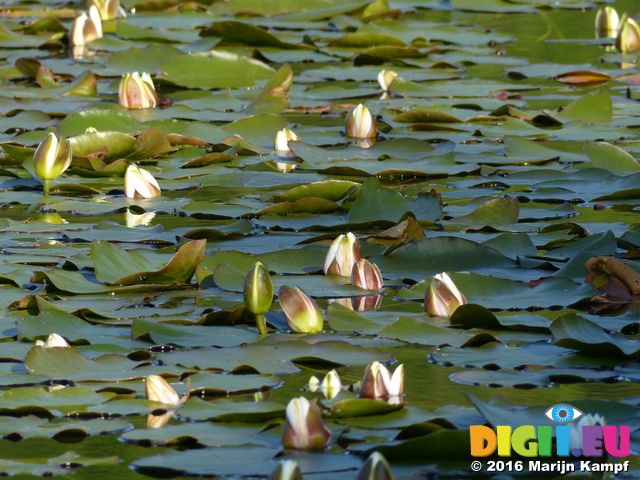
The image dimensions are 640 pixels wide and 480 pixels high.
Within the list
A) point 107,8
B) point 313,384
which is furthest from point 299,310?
point 107,8

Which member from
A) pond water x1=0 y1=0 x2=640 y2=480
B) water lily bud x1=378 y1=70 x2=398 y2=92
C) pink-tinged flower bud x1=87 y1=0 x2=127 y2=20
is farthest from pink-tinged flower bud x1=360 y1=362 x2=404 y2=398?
pink-tinged flower bud x1=87 y1=0 x2=127 y2=20

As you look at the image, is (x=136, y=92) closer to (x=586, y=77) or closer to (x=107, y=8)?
(x=586, y=77)

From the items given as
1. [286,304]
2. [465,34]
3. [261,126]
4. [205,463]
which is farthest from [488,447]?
[465,34]

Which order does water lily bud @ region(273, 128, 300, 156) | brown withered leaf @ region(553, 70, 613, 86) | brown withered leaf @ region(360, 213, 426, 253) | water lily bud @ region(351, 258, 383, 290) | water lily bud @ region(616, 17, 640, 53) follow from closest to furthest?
1. water lily bud @ region(351, 258, 383, 290)
2. brown withered leaf @ region(360, 213, 426, 253)
3. water lily bud @ region(273, 128, 300, 156)
4. brown withered leaf @ region(553, 70, 613, 86)
5. water lily bud @ region(616, 17, 640, 53)

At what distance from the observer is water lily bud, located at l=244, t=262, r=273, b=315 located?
7.32ft

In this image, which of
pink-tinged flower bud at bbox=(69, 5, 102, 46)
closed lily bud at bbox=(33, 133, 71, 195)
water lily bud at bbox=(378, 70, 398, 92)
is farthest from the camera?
pink-tinged flower bud at bbox=(69, 5, 102, 46)

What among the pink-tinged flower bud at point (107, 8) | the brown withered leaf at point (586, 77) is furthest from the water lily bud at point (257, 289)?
the pink-tinged flower bud at point (107, 8)

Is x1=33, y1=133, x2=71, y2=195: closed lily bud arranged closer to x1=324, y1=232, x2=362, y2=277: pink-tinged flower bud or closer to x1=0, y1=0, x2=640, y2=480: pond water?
x1=0, y1=0, x2=640, y2=480: pond water

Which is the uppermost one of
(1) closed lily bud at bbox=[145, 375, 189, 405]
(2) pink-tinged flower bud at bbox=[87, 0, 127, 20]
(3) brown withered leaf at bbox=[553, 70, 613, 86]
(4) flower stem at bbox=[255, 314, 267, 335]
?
(2) pink-tinged flower bud at bbox=[87, 0, 127, 20]

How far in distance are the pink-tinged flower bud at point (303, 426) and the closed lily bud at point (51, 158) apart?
2118 millimetres

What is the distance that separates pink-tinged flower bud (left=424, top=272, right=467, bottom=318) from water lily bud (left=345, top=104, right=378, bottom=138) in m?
2.09

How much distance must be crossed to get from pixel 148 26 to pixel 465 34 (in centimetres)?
234

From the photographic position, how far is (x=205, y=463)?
5.41ft

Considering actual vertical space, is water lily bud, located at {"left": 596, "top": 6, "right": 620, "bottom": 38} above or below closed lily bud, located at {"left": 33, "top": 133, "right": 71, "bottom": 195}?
below
